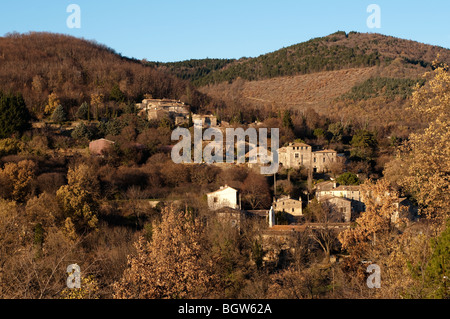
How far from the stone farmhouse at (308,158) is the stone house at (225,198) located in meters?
9.08

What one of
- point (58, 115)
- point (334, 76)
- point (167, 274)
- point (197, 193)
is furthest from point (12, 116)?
point (334, 76)

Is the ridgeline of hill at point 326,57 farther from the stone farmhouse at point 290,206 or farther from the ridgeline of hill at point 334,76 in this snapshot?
the stone farmhouse at point 290,206

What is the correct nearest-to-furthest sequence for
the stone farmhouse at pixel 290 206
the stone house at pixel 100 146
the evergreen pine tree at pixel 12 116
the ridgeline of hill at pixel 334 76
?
the stone farmhouse at pixel 290 206 < the stone house at pixel 100 146 < the evergreen pine tree at pixel 12 116 < the ridgeline of hill at pixel 334 76

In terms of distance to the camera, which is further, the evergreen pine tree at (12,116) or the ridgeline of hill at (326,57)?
the ridgeline of hill at (326,57)

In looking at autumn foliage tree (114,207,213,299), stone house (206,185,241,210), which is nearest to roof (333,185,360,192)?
stone house (206,185,241,210)

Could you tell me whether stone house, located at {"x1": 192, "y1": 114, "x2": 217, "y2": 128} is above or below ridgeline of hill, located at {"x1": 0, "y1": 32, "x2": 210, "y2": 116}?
below

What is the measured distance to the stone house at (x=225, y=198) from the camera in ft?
90.5

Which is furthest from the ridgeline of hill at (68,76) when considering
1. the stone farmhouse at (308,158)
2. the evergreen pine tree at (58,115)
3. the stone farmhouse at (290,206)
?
the stone farmhouse at (290,206)

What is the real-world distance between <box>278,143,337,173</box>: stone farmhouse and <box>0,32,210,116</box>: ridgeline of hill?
20034 mm

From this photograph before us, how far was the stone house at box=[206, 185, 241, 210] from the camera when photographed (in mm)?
27578

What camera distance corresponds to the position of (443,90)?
9.48m

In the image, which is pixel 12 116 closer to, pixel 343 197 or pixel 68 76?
pixel 68 76

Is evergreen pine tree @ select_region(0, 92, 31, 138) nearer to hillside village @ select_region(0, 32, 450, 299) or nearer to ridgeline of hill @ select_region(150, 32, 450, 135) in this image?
hillside village @ select_region(0, 32, 450, 299)
